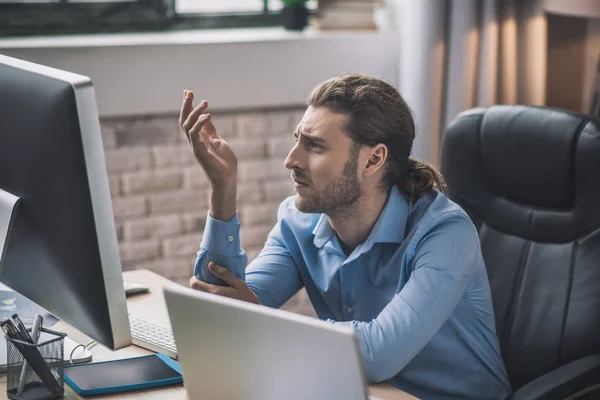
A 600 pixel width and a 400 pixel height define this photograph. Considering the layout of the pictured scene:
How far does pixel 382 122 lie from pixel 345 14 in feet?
4.57

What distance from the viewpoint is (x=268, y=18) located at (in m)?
3.25

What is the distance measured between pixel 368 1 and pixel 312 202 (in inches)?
59.5

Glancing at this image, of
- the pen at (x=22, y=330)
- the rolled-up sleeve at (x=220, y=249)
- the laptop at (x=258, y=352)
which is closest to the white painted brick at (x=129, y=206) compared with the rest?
the rolled-up sleeve at (x=220, y=249)

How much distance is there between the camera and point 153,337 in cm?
167

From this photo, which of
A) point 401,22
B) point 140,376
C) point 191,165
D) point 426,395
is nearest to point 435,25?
point 401,22

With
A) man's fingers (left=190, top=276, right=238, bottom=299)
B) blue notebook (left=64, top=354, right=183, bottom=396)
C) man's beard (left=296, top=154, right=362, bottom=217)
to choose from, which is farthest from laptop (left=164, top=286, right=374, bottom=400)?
man's beard (left=296, top=154, right=362, bottom=217)

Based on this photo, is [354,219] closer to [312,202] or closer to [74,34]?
[312,202]

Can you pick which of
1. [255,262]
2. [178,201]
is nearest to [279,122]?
[178,201]

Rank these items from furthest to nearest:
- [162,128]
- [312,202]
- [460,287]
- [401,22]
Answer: [401,22]
[162,128]
[312,202]
[460,287]

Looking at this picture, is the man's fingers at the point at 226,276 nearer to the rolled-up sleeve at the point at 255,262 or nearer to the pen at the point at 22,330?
the rolled-up sleeve at the point at 255,262

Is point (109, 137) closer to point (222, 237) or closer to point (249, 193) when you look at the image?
point (249, 193)

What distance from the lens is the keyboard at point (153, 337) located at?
163cm

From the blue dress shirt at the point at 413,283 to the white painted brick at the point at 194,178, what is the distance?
105 centimetres

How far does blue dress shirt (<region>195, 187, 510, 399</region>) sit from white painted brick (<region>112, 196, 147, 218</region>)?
1.01 meters
